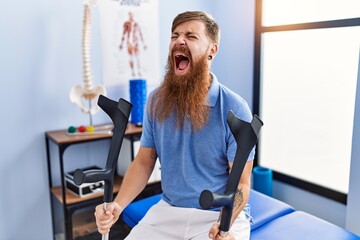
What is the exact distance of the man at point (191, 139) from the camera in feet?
4.45

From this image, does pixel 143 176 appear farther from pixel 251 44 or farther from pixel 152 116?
pixel 251 44

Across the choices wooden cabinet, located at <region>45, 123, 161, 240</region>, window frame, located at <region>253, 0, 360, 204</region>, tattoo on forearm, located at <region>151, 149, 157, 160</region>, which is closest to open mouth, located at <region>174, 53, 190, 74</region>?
tattoo on forearm, located at <region>151, 149, 157, 160</region>

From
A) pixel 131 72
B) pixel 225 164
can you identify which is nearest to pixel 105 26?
pixel 131 72

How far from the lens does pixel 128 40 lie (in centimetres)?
240

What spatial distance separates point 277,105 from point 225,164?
136 cm

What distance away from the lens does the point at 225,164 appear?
4.53 ft

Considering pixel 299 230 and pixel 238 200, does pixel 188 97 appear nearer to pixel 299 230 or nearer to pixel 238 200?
pixel 238 200

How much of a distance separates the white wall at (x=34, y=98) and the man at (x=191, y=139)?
0.98 meters

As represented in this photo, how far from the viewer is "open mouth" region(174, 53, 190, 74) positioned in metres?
1.40

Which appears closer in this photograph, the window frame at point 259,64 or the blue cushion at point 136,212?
the blue cushion at point 136,212

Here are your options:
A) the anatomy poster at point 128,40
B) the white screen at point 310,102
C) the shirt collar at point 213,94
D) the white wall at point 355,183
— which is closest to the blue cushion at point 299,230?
the white wall at point 355,183

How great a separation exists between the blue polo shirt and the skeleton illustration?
89 centimetres

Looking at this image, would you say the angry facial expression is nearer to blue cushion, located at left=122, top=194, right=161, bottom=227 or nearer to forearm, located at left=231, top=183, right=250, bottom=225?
forearm, located at left=231, top=183, right=250, bottom=225

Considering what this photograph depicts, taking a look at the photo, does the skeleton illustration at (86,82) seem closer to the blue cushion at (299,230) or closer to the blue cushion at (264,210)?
the blue cushion at (264,210)
